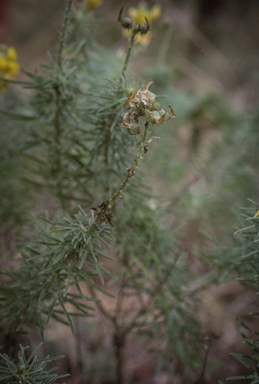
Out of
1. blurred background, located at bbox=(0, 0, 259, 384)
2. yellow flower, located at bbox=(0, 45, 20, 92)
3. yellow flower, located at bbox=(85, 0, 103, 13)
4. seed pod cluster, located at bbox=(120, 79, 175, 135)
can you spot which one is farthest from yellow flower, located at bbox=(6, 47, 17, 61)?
seed pod cluster, located at bbox=(120, 79, 175, 135)

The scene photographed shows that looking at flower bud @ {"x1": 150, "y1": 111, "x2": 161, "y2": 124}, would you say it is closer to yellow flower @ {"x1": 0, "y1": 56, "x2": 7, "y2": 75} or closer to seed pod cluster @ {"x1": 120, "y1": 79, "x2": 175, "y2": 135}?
seed pod cluster @ {"x1": 120, "y1": 79, "x2": 175, "y2": 135}

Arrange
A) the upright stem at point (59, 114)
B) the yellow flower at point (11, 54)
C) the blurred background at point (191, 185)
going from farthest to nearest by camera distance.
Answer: the blurred background at point (191, 185) → the yellow flower at point (11, 54) → the upright stem at point (59, 114)

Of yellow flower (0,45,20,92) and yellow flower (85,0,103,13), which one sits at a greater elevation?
yellow flower (85,0,103,13)

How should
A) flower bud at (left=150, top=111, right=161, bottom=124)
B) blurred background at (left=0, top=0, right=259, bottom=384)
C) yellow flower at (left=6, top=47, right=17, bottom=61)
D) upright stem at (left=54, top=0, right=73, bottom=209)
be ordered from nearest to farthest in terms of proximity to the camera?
1. flower bud at (left=150, top=111, right=161, bottom=124)
2. upright stem at (left=54, top=0, right=73, bottom=209)
3. yellow flower at (left=6, top=47, right=17, bottom=61)
4. blurred background at (left=0, top=0, right=259, bottom=384)

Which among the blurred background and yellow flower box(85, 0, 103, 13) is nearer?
yellow flower box(85, 0, 103, 13)

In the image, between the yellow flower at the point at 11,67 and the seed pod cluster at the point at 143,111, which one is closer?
the seed pod cluster at the point at 143,111

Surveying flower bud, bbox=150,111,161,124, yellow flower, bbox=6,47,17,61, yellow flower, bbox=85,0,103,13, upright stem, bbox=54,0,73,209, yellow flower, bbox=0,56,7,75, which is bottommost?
flower bud, bbox=150,111,161,124

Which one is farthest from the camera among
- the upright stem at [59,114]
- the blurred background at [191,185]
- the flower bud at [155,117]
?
the blurred background at [191,185]

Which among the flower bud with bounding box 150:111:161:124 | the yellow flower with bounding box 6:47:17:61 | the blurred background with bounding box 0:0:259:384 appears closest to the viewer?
the flower bud with bounding box 150:111:161:124

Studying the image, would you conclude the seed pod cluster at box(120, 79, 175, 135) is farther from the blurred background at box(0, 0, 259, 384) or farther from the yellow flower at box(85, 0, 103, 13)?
the yellow flower at box(85, 0, 103, 13)

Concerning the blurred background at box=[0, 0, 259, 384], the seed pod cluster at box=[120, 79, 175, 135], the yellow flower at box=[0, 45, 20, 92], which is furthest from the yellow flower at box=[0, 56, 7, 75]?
the seed pod cluster at box=[120, 79, 175, 135]

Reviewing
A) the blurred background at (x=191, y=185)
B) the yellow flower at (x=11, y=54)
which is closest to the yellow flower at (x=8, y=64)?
the yellow flower at (x=11, y=54)

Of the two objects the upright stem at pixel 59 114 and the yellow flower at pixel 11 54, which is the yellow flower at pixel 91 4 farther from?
the upright stem at pixel 59 114

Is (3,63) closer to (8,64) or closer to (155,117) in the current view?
(8,64)
